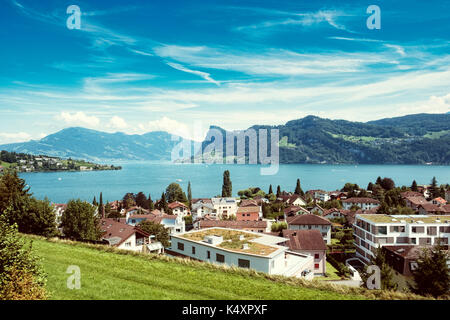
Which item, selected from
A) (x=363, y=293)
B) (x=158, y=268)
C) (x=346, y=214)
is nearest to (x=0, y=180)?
(x=158, y=268)

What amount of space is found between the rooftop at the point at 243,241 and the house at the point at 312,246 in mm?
12886

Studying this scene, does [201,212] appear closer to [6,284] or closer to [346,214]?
[346,214]

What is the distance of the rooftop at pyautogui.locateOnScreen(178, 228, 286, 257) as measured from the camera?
1947cm

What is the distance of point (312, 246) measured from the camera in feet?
116

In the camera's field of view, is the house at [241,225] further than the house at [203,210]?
No

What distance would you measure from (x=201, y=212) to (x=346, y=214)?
106 feet

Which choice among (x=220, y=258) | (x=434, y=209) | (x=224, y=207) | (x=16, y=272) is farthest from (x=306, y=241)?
(x=434, y=209)

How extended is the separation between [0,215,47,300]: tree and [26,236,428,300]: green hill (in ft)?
3.07

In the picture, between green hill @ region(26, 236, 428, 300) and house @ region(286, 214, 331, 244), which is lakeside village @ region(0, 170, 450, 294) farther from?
green hill @ region(26, 236, 428, 300)

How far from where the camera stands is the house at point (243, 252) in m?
18.3

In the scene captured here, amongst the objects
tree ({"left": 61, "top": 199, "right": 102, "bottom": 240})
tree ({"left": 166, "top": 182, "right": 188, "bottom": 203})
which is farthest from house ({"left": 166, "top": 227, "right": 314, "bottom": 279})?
tree ({"left": 166, "top": 182, "right": 188, "bottom": 203})

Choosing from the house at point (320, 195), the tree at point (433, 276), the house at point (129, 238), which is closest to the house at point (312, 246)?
the tree at point (433, 276)

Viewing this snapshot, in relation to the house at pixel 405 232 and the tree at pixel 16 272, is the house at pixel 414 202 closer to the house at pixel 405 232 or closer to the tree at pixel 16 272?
the house at pixel 405 232

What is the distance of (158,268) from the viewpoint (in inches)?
503
